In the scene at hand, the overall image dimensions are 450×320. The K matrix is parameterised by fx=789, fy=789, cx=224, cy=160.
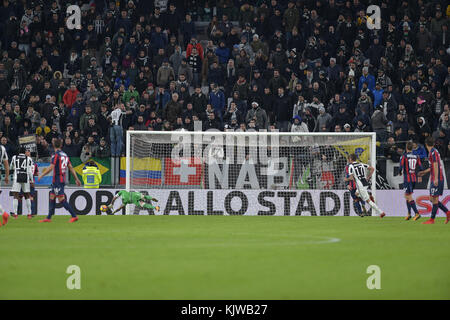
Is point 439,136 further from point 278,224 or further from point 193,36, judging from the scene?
point 193,36

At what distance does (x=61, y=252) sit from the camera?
1088 cm

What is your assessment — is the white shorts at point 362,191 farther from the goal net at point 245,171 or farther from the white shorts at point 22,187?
the white shorts at point 22,187

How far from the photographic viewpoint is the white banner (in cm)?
2300

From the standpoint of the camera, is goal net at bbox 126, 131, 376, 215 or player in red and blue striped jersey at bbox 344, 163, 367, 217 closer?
player in red and blue striped jersey at bbox 344, 163, 367, 217

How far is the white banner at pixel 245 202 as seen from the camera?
75.5ft

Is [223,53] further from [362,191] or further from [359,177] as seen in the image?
[362,191]

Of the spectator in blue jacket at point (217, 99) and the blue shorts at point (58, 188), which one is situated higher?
the spectator in blue jacket at point (217, 99)

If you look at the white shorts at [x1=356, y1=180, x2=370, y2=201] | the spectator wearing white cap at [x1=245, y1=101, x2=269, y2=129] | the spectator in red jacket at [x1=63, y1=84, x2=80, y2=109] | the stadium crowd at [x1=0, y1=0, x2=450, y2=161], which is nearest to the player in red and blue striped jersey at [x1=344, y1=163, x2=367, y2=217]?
the white shorts at [x1=356, y1=180, x2=370, y2=201]

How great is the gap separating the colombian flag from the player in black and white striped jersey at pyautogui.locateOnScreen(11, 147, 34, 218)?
323cm

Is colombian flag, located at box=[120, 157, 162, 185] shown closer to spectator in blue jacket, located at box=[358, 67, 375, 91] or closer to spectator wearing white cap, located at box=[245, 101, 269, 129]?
spectator wearing white cap, located at box=[245, 101, 269, 129]

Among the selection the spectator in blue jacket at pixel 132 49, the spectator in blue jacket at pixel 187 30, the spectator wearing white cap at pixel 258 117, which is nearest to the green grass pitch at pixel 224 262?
the spectator wearing white cap at pixel 258 117

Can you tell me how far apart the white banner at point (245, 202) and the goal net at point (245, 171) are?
29 mm

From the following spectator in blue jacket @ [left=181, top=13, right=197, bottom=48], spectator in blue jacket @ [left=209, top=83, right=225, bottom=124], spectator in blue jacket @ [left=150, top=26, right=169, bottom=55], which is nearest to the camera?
spectator in blue jacket @ [left=209, top=83, right=225, bottom=124]

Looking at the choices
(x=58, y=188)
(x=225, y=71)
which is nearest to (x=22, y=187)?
(x=58, y=188)
